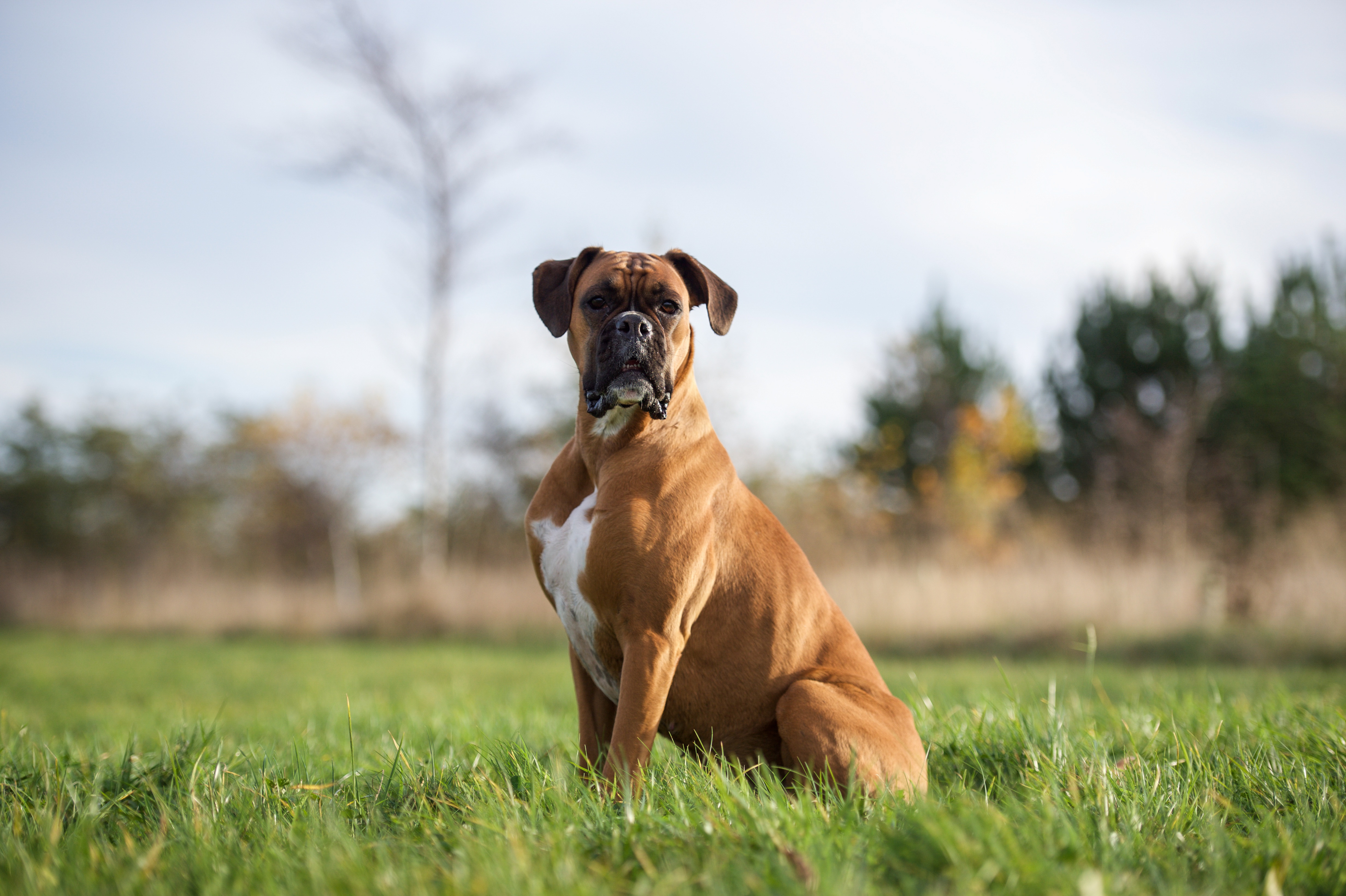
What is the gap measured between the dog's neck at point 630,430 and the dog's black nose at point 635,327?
208 mm

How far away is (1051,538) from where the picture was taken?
13.7m

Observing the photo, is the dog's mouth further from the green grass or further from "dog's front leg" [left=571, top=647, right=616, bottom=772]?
the green grass

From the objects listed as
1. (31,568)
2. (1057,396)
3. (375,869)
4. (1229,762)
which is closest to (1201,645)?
(1229,762)

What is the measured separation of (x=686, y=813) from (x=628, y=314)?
1577mm

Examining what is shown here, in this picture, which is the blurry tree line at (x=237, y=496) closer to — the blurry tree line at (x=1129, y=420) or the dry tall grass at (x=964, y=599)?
the dry tall grass at (x=964, y=599)

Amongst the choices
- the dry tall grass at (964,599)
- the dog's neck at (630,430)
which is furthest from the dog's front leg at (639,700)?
the dry tall grass at (964,599)

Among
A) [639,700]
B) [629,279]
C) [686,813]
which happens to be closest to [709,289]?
[629,279]

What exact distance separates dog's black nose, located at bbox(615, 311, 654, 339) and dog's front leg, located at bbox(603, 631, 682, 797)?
968 mm

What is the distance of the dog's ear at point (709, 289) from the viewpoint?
3123mm

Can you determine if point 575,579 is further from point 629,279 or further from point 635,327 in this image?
point 629,279

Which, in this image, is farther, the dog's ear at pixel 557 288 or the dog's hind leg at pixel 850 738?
the dog's ear at pixel 557 288

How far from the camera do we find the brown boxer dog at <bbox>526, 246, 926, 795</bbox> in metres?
2.43

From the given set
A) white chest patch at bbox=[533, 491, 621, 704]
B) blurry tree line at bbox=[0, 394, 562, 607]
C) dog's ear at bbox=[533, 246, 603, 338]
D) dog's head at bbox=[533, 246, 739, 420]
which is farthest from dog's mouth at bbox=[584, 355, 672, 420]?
blurry tree line at bbox=[0, 394, 562, 607]

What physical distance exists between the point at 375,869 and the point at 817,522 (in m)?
14.9
